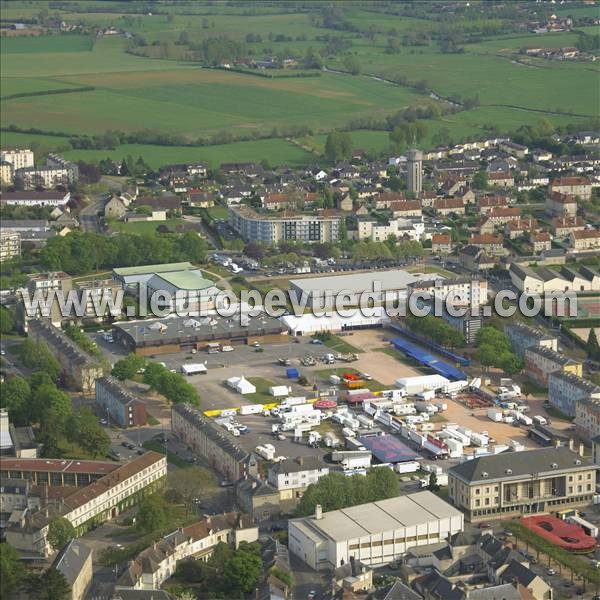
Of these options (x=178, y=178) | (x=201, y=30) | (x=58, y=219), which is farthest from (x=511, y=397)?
(x=201, y=30)

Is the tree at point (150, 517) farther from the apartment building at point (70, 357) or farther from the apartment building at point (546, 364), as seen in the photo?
the apartment building at point (546, 364)

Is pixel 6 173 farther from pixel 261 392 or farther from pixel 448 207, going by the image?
pixel 261 392

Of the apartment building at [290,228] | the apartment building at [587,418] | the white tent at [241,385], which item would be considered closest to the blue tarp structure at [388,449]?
the apartment building at [587,418]

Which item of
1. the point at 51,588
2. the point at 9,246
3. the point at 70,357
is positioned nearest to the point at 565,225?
the point at 9,246

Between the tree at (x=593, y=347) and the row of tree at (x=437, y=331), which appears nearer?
the tree at (x=593, y=347)

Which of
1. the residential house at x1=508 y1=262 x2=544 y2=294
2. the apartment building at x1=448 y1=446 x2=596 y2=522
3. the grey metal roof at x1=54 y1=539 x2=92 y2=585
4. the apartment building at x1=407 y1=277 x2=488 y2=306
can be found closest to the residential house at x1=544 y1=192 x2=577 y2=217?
the residential house at x1=508 y1=262 x2=544 y2=294

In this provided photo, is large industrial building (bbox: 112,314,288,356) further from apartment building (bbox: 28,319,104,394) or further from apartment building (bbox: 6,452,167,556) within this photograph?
apartment building (bbox: 6,452,167,556)
